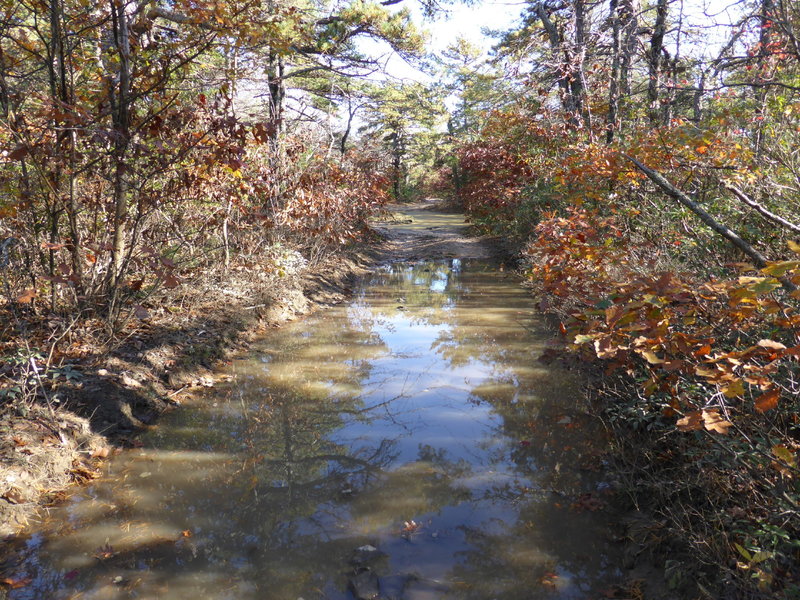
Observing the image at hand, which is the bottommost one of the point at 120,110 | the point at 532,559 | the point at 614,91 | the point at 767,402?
the point at 532,559

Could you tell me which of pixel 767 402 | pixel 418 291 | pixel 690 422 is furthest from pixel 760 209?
pixel 418 291

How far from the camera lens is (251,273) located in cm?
837

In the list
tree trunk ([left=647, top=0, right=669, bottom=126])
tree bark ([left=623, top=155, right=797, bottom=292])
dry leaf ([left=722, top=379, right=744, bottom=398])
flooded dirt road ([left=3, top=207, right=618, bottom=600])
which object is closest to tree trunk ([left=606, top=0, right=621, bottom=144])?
tree trunk ([left=647, top=0, right=669, bottom=126])

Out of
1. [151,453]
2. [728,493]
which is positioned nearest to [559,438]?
[728,493]

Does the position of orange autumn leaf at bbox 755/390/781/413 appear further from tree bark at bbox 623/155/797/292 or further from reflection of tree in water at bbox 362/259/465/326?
reflection of tree in water at bbox 362/259/465/326

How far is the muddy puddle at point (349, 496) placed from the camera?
2.99 m

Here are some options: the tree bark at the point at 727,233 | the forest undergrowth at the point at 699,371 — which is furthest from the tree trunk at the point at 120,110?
the tree bark at the point at 727,233

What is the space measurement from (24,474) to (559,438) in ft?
13.5

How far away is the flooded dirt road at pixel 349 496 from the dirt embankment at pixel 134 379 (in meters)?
0.22

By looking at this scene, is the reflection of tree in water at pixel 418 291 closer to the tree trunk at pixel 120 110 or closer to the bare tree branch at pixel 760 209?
the tree trunk at pixel 120 110

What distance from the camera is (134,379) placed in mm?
5094

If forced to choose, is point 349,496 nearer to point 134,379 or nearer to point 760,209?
point 134,379

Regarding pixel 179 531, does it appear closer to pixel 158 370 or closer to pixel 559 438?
pixel 158 370

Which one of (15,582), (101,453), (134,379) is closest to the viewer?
(15,582)
